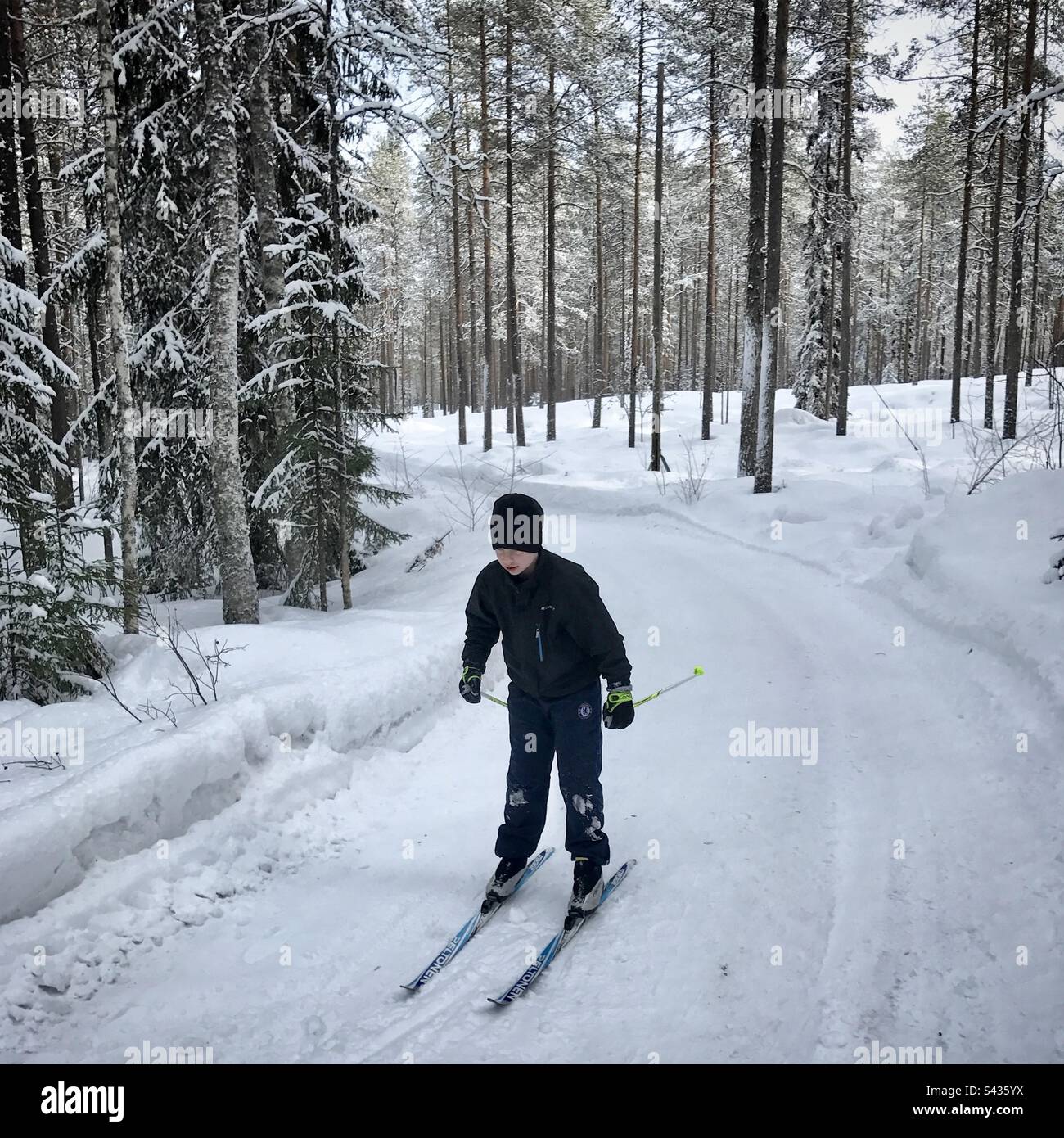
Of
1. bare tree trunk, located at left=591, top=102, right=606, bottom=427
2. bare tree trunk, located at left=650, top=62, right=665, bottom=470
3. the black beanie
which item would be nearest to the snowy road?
the black beanie

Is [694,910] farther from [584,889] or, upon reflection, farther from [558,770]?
[558,770]

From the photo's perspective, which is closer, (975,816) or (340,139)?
(975,816)

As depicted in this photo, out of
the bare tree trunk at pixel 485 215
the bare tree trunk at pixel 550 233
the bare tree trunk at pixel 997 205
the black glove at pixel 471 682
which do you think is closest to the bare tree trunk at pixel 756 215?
the bare tree trunk at pixel 485 215

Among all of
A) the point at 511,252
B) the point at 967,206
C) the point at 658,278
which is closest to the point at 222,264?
the point at 658,278

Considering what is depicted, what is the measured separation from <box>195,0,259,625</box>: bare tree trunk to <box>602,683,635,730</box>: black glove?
288 inches

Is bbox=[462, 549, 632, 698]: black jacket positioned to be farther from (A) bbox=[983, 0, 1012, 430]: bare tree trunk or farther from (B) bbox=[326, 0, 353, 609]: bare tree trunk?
(A) bbox=[983, 0, 1012, 430]: bare tree trunk

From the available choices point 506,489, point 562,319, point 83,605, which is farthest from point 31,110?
point 562,319

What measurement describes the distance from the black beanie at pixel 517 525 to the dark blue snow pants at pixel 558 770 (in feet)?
2.94

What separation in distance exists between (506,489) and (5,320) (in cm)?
1348

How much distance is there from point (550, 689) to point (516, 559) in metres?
0.77

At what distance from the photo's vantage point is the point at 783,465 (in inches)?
838

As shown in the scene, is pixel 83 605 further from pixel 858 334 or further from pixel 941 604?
pixel 858 334

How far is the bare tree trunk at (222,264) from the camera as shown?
8969 mm

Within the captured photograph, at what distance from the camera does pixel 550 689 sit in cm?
412
